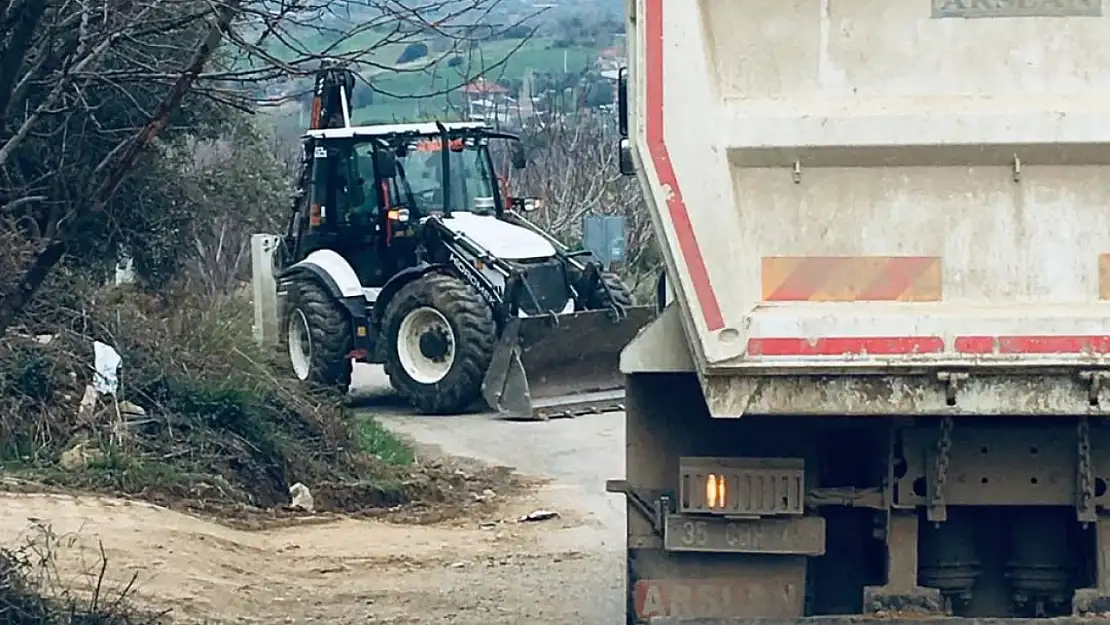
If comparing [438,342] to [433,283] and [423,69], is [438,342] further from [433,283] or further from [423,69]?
[423,69]

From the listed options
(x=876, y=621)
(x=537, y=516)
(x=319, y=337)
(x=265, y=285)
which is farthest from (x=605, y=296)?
(x=876, y=621)

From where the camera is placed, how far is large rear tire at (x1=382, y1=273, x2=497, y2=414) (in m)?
16.5

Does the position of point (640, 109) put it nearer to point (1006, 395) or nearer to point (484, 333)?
point (1006, 395)

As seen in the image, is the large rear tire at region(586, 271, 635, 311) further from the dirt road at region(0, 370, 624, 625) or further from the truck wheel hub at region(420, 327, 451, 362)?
the dirt road at region(0, 370, 624, 625)

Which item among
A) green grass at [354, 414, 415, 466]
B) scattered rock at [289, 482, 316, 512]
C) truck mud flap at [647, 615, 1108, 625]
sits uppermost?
green grass at [354, 414, 415, 466]

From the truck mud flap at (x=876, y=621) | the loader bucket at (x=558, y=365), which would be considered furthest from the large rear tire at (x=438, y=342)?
the truck mud flap at (x=876, y=621)

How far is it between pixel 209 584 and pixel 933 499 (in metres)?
4.22

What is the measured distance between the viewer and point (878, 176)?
19.5 ft

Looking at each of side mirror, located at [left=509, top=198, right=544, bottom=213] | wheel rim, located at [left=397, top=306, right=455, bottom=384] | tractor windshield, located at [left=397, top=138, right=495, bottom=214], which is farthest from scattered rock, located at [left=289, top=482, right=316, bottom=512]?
side mirror, located at [left=509, top=198, right=544, bottom=213]

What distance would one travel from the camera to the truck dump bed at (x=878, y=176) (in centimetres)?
580

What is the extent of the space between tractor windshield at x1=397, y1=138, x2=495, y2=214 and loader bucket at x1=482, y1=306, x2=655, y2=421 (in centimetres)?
191

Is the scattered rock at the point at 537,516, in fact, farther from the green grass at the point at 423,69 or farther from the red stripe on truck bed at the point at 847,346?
the red stripe on truck bed at the point at 847,346

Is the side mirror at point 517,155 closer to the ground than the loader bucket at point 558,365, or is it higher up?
higher up

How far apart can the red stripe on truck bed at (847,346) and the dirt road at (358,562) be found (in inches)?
127
